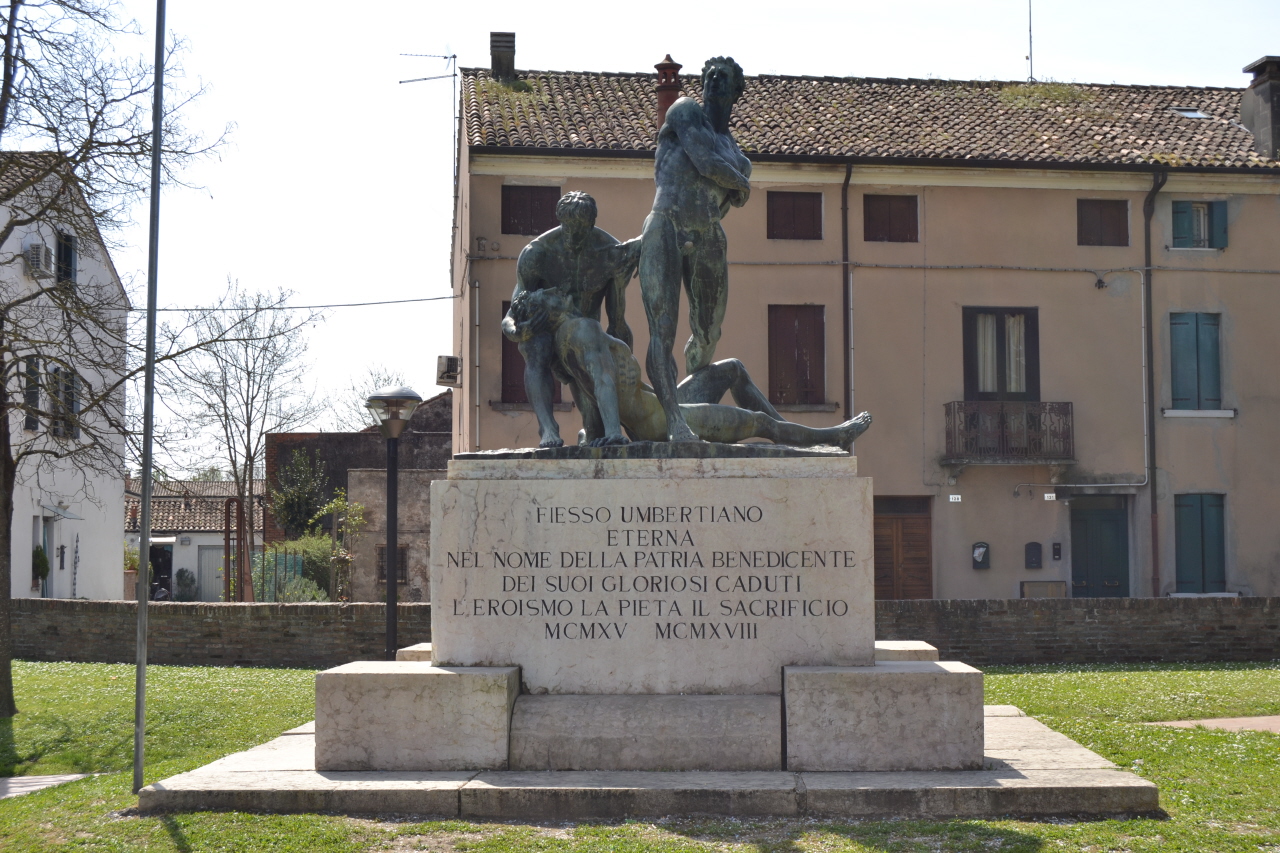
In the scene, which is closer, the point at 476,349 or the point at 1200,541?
the point at 476,349

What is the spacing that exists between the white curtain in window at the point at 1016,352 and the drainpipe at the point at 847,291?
3016 mm

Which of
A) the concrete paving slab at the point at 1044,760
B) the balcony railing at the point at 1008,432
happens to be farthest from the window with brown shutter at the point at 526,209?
the concrete paving slab at the point at 1044,760

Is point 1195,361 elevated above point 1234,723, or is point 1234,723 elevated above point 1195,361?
point 1195,361

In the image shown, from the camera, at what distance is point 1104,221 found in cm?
2528

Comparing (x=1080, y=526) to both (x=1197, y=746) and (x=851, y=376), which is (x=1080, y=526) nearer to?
(x=851, y=376)

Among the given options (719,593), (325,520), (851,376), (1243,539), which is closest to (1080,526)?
(1243,539)

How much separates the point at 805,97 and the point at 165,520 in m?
33.7

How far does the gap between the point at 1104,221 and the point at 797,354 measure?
21.3 ft

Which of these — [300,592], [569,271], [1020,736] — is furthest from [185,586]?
[1020,736]

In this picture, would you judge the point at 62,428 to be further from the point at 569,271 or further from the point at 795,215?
the point at 569,271

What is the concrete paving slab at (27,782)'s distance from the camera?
8.76m

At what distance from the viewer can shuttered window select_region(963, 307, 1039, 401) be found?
24.9 metres

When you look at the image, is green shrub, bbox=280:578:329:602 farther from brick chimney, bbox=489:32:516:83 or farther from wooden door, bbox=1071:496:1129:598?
wooden door, bbox=1071:496:1129:598

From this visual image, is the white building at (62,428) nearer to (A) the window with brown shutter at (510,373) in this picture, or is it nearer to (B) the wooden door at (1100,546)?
(A) the window with brown shutter at (510,373)
